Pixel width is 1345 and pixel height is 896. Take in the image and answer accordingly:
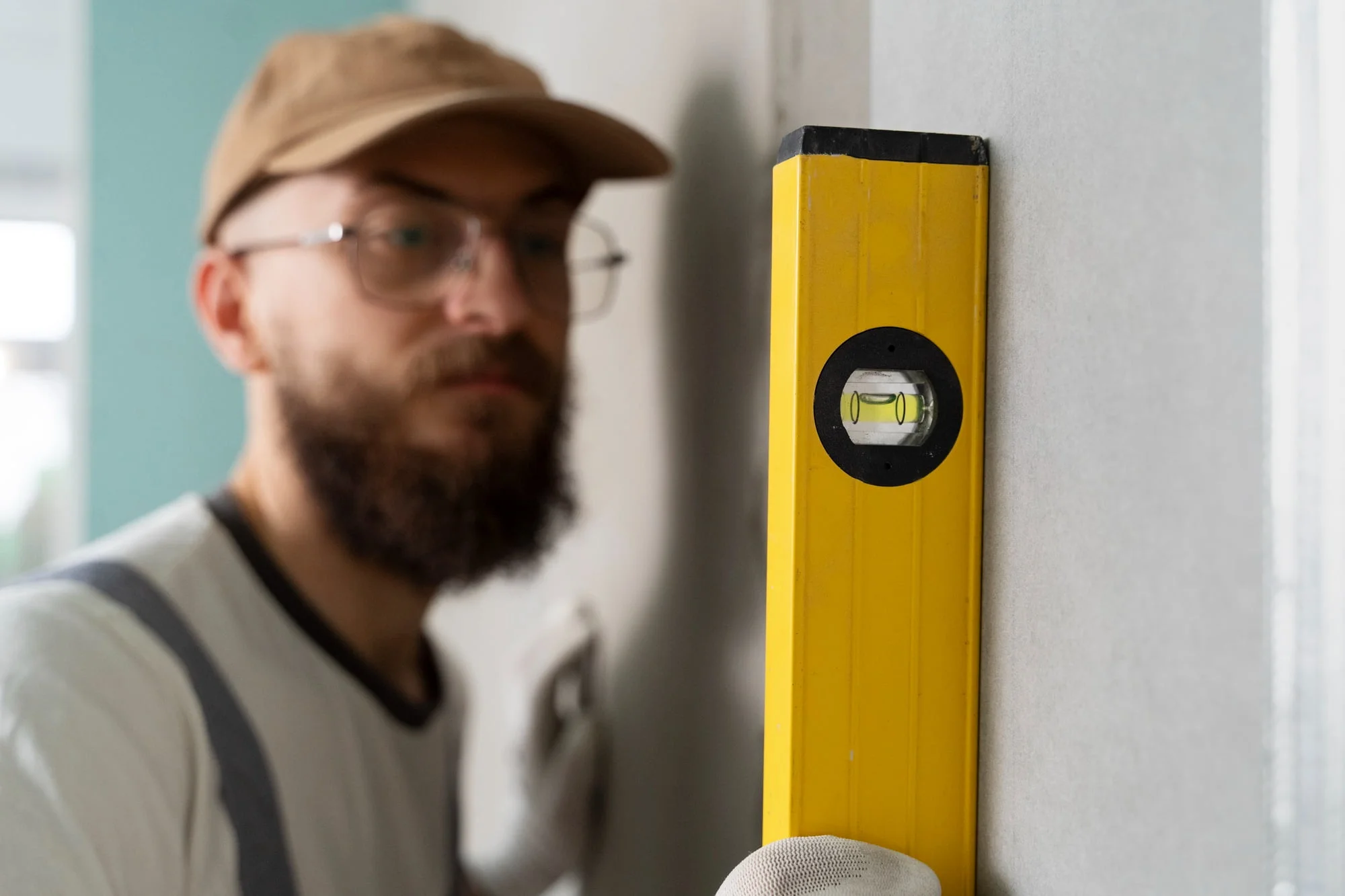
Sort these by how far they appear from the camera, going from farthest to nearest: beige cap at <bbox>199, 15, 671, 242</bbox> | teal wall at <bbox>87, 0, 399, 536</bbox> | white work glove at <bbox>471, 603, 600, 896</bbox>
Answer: teal wall at <bbox>87, 0, 399, 536</bbox>, white work glove at <bbox>471, 603, 600, 896</bbox>, beige cap at <bbox>199, 15, 671, 242</bbox>

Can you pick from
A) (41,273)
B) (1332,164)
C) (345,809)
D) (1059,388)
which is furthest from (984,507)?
(41,273)

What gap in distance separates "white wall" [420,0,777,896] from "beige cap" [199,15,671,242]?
0.10 metres

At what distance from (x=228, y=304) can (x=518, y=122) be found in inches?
16.3

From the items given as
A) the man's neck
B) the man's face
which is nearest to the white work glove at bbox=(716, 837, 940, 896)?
the man's face

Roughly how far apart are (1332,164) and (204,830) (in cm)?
97

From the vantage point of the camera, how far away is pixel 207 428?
5.68 feet

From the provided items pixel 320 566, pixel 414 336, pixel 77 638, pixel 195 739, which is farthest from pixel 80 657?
pixel 414 336

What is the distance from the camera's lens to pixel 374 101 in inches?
40.6

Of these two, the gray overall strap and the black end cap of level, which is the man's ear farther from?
the black end cap of level

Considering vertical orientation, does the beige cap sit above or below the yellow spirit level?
above

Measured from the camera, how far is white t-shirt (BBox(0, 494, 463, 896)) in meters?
0.77

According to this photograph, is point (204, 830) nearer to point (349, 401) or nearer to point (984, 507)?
point (349, 401)

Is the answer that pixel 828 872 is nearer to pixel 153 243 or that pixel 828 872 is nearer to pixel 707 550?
pixel 707 550

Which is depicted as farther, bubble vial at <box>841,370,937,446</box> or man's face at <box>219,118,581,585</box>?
man's face at <box>219,118,581,585</box>
